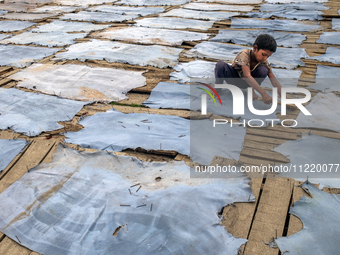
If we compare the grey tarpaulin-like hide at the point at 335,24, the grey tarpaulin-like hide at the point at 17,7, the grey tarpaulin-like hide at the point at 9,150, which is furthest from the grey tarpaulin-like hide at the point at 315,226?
the grey tarpaulin-like hide at the point at 17,7

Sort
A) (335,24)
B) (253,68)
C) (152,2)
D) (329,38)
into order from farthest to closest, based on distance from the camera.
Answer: (152,2), (335,24), (329,38), (253,68)

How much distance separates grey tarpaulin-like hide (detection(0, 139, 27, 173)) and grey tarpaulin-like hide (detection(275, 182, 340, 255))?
1759 millimetres

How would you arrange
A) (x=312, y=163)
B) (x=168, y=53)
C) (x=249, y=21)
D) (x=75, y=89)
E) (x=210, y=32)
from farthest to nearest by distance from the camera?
(x=249, y=21) < (x=210, y=32) < (x=168, y=53) < (x=75, y=89) < (x=312, y=163)

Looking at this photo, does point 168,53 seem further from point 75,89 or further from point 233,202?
point 233,202

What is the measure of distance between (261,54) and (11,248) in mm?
2174

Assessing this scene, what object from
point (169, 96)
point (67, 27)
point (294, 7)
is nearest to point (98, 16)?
point (67, 27)

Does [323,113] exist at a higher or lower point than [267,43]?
lower

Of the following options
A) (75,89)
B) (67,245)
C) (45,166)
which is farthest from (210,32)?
(67,245)

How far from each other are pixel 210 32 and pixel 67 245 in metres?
4.19

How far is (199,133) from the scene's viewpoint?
219 cm

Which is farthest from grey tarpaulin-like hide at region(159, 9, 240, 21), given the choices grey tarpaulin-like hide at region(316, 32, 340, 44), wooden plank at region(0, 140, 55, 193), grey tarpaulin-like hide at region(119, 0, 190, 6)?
wooden plank at region(0, 140, 55, 193)

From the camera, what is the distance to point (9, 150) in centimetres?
203

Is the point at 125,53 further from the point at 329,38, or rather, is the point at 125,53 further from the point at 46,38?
the point at 329,38

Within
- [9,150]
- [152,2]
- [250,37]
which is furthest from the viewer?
[152,2]
